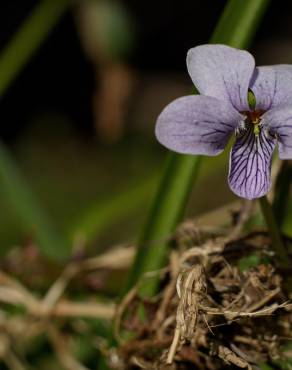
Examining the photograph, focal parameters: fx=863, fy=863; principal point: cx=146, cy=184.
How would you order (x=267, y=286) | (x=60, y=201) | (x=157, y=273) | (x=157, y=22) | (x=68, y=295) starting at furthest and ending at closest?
1. (x=157, y=22)
2. (x=60, y=201)
3. (x=68, y=295)
4. (x=157, y=273)
5. (x=267, y=286)


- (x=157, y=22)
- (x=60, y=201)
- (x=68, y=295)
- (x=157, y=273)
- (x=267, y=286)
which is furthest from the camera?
(x=157, y=22)

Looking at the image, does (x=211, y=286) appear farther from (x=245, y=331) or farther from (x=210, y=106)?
(x=210, y=106)

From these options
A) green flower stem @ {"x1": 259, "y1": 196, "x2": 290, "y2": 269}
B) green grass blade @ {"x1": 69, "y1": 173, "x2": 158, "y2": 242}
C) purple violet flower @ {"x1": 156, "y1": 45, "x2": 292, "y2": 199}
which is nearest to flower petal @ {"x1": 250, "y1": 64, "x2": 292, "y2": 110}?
purple violet flower @ {"x1": 156, "y1": 45, "x2": 292, "y2": 199}

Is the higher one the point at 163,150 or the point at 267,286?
the point at 267,286

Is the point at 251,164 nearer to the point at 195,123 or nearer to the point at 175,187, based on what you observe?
the point at 195,123

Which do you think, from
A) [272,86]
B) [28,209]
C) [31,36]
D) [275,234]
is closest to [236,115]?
[272,86]

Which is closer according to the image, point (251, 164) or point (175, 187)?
point (251, 164)

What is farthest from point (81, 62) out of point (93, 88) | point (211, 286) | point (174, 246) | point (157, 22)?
point (211, 286)
